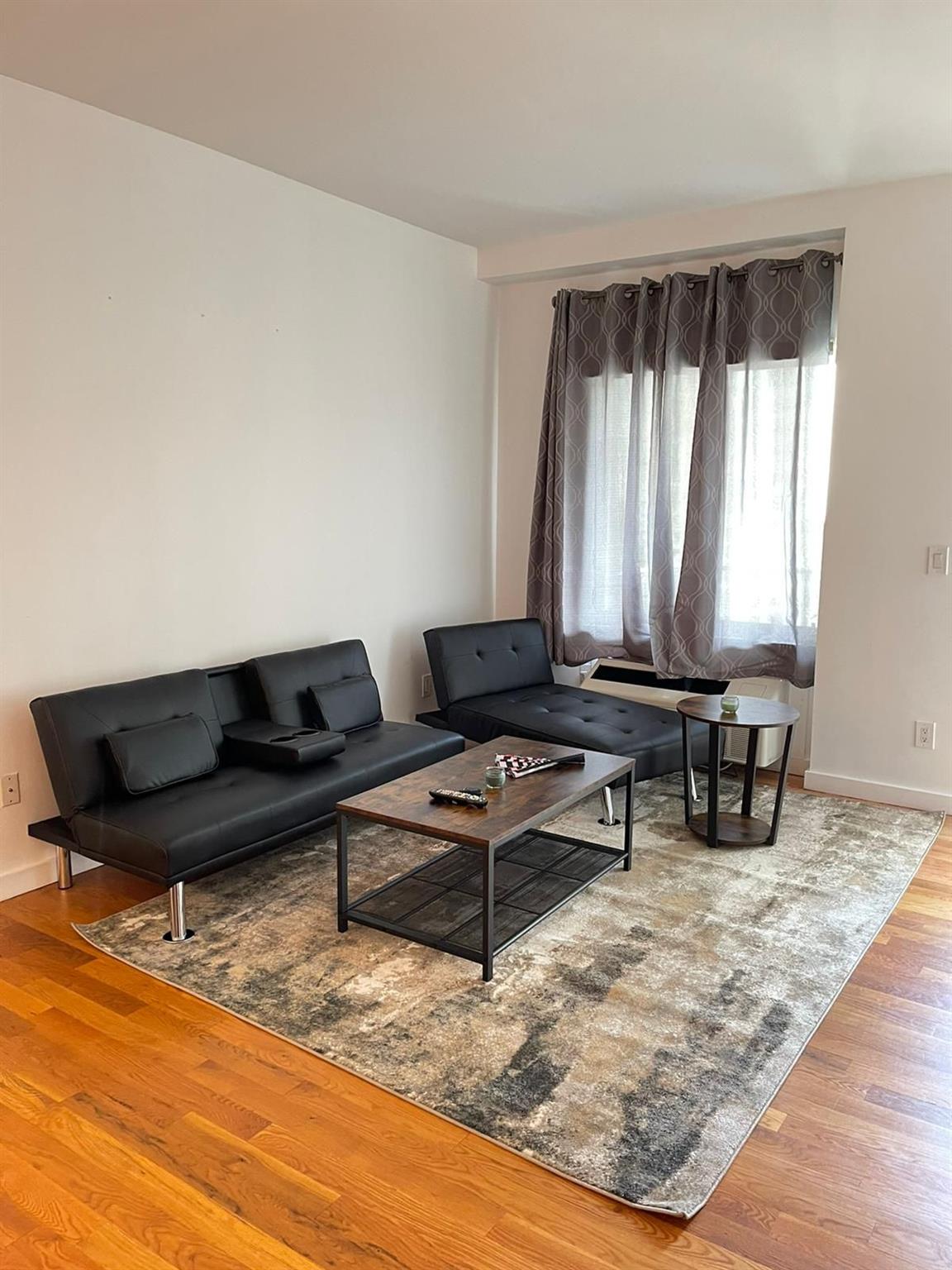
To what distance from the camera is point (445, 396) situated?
5305 millimetres

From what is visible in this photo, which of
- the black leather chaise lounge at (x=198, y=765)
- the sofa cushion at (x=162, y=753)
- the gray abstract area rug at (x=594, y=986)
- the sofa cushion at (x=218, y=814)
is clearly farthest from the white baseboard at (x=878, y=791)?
the sofa cushion at (x=162, y=753)

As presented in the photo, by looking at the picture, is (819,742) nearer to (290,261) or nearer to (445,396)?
(445,396)

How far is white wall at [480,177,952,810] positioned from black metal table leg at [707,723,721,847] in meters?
1.03

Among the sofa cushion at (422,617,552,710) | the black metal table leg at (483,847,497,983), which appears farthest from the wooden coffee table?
the sofa cushion at (422,617,552,710)

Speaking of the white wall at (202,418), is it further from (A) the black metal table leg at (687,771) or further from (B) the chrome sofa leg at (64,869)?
(A) the black metal table leg at (687,771)

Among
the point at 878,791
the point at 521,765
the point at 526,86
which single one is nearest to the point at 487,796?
the point at 521,765

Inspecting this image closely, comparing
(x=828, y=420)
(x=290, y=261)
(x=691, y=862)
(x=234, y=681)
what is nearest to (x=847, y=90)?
(x=828, y=420)

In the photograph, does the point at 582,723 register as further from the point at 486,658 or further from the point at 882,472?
the point at 882,472

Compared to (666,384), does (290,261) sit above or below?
above

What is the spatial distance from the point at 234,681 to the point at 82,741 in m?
0.86

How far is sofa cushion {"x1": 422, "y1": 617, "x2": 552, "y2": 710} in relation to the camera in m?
4.82

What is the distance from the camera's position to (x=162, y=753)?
3387 mm

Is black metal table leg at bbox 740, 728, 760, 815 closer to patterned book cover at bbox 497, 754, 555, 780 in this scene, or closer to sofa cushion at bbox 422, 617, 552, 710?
patterned book cover at bbox 497, 754, 555, 780

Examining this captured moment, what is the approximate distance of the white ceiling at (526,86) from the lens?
2682 mm
